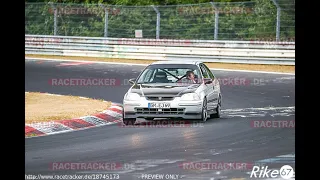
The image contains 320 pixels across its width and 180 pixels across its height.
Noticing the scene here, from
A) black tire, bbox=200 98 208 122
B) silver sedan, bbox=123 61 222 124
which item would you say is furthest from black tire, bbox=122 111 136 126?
black tire, bbox=200 98 208 122

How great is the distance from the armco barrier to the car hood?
15015 millimetres

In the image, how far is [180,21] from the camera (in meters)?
38.2

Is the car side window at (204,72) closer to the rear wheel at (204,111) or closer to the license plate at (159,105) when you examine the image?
the rear wheel at (204,111)

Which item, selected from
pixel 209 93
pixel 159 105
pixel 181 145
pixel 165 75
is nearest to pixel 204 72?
A: pixel 209 93

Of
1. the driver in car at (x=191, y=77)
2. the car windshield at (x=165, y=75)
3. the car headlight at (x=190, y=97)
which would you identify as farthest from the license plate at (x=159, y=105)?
the driver in car at (x=191, y=77)

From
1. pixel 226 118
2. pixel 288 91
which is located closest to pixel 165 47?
pixel 288 91

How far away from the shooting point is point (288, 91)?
1014 inches

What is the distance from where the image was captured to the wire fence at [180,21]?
35.9m

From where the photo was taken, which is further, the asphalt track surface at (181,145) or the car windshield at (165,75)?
the car windshield at (165,75)

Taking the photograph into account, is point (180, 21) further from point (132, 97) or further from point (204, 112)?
point (132, 97)

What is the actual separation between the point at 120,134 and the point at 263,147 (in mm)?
3009

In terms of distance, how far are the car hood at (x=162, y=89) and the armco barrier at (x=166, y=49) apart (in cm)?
1502
